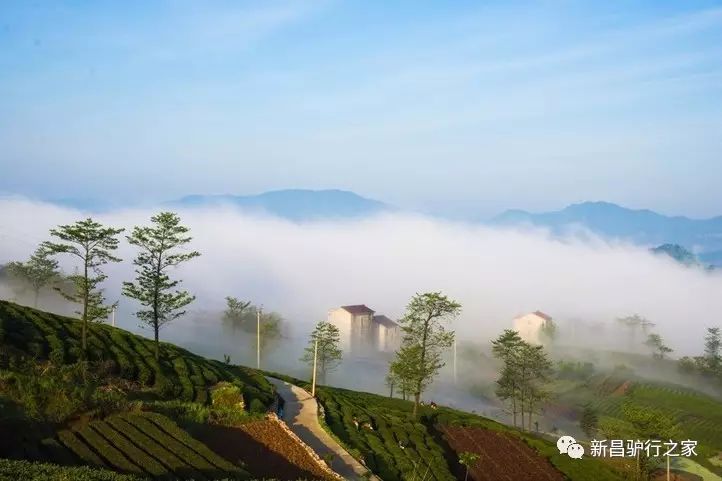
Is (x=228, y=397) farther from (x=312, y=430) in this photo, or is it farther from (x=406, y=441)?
(x=406, y=441)

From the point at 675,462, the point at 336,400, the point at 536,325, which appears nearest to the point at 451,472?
the point at 336,400

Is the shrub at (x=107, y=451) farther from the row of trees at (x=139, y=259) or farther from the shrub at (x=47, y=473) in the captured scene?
the row of trees at (x=139, y=259)

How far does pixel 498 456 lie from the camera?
129 feet

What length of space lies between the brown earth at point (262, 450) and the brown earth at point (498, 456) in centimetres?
1075

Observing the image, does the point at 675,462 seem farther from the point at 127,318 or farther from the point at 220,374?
the point at 127,318

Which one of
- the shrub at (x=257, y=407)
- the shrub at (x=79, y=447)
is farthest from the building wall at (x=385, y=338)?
the shrub at (x=79, y=447)

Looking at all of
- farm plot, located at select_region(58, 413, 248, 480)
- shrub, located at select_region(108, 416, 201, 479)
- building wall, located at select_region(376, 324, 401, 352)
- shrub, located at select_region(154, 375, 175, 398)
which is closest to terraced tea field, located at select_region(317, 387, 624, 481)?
shrub, located at select_region(154, 375, 175, 398)

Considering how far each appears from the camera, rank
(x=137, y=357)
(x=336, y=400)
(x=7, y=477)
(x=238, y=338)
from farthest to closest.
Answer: (x=238, y=338), (x=336, y=400), (x=137, y=357), (x=7, y=477)

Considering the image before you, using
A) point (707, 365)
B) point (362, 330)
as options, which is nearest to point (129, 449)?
point (362, 330)

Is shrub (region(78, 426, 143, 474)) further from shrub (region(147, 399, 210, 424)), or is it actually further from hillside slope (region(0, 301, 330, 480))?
shrub (region(147, 399, 210, 424))

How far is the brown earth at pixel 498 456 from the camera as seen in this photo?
35438mm

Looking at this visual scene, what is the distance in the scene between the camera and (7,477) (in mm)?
15109

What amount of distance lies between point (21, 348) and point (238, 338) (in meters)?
73.7

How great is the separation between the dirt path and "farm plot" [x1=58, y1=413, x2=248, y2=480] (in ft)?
23.2
